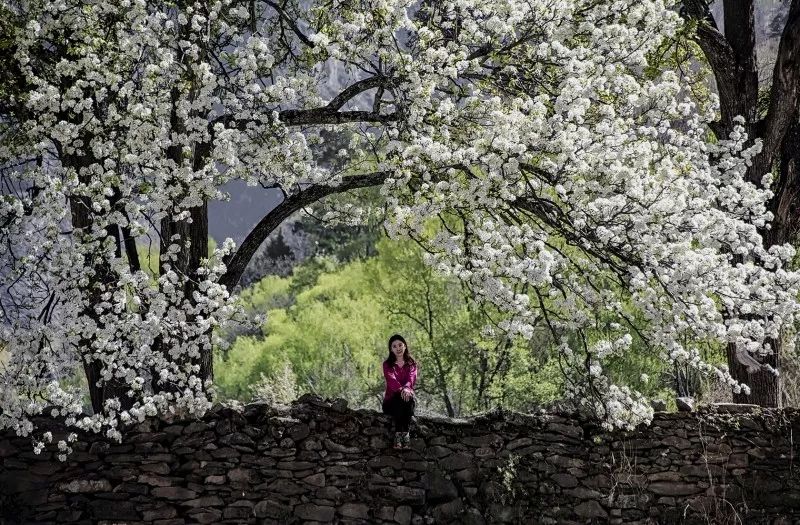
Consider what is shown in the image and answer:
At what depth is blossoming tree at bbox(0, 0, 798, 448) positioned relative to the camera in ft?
21.9

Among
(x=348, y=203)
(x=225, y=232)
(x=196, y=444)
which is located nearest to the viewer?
(x=196, y=444)

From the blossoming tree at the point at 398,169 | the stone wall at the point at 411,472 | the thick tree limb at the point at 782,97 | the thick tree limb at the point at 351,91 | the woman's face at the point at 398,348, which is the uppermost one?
the thick tree limb at the point at 782,97

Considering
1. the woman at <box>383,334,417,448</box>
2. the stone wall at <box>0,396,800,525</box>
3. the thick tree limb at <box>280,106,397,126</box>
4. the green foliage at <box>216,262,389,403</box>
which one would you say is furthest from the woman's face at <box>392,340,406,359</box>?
the green foliage at <box>216,262,389,403</box>

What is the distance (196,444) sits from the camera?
9.09 m

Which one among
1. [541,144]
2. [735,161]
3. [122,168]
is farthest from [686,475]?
[122,168]

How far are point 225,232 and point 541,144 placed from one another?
7421 centimetres

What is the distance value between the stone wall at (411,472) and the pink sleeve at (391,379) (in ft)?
1.38

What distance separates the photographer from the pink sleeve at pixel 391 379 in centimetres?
916

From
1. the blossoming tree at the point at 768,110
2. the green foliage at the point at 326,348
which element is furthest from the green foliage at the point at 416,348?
the blossoming tree at the point at 768,110

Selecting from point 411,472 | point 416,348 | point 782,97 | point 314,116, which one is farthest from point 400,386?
point 416,348

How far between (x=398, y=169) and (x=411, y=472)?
3908 millimetres

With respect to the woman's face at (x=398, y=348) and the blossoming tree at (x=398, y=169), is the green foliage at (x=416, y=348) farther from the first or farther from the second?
the blossoming tree at (x=398, y=169)

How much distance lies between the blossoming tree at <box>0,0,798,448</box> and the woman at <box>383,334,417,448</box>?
1.65 m

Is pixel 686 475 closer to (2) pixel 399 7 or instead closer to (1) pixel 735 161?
(1) pixel 735 161
